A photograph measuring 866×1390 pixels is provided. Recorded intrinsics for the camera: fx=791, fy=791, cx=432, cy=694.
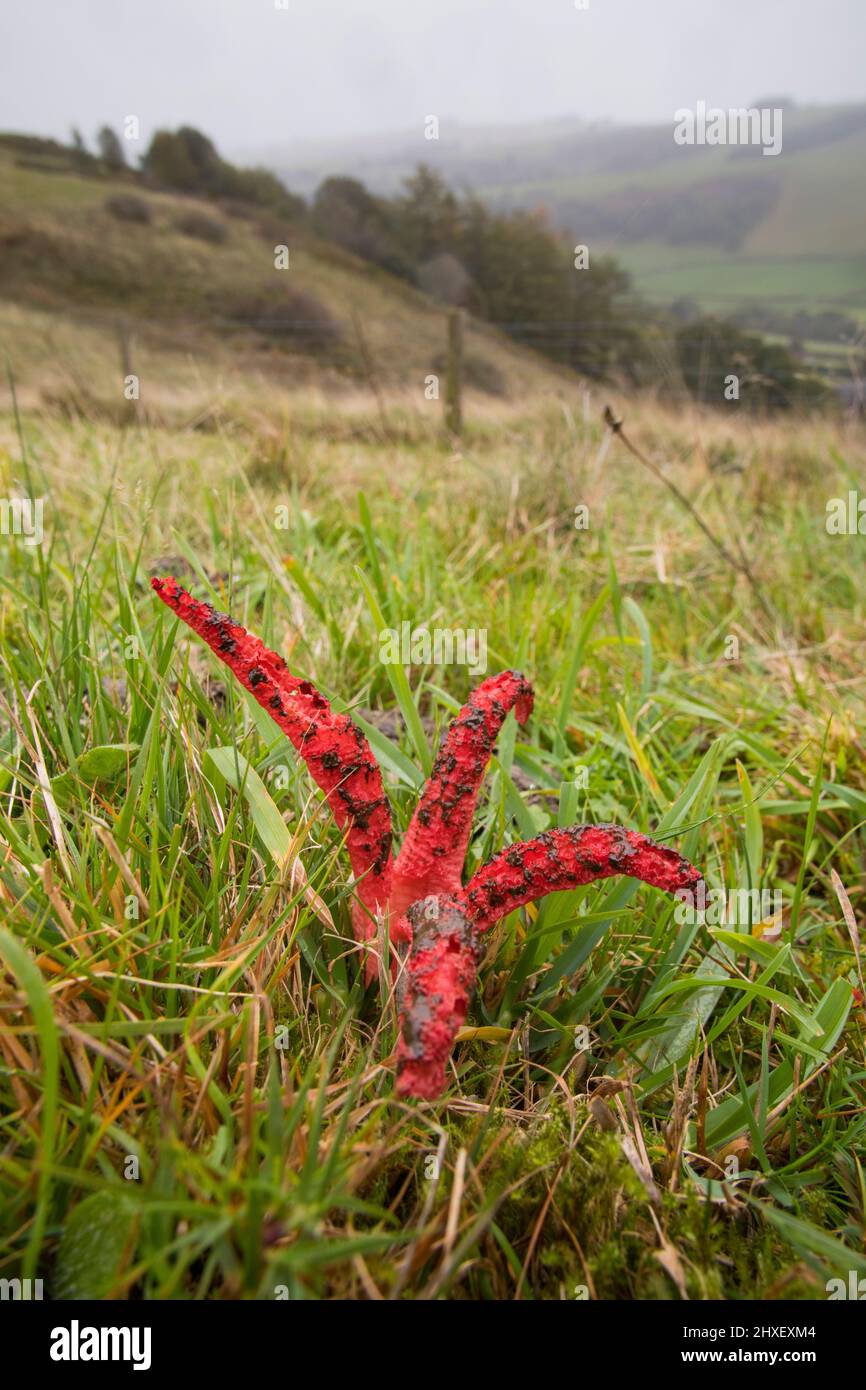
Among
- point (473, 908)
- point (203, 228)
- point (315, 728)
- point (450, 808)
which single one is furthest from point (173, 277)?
point (473, 908)

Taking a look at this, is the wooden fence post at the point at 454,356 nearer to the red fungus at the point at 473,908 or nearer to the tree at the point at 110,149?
the red fungus at the point at 473,908

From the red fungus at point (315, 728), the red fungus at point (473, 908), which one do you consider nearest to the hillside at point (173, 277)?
the red fungus at point (315, 728)

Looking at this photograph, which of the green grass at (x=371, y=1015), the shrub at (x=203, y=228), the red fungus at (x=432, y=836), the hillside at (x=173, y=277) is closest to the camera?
the green grass at (x=371, y=1015)

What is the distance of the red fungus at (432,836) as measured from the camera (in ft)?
3.41

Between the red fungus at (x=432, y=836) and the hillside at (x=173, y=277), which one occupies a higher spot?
the hillside at (x=173, y=277)

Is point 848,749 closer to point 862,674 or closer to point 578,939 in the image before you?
point 862,674

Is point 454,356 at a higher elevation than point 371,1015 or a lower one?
higher

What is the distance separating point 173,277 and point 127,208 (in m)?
4.52

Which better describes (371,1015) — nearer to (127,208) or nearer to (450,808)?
(450,808)

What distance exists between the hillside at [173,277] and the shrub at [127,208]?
58 mm

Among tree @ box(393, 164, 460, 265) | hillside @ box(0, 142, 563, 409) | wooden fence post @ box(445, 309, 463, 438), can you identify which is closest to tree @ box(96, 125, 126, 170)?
hillside @ box(0, 142, 563, 409)

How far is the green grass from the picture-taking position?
34.2 inches

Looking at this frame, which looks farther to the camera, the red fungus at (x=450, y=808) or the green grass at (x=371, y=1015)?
the red fungus at (x=450, y=808)

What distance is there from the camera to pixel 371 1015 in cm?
125
